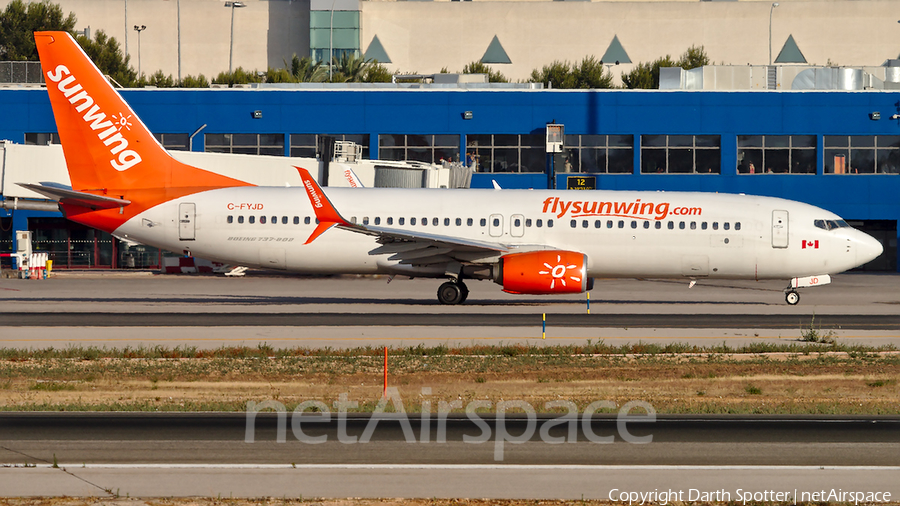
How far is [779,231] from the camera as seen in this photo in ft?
115

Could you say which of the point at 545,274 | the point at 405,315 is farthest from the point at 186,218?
the point at 545,274

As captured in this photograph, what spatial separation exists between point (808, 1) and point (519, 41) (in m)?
37.1

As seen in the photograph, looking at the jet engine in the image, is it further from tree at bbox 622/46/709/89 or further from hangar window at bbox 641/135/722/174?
tree at bbox 622/46/709/89

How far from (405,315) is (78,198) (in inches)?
487

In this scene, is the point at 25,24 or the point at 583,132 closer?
the point at 583,132

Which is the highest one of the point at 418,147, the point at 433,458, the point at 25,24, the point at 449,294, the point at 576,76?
the point at 25,24

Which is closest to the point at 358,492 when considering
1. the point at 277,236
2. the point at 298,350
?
the point at 298,350

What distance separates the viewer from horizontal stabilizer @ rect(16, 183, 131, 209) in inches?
1332

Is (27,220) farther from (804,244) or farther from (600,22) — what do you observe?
(600,22)

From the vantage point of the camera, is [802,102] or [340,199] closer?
[340,199]

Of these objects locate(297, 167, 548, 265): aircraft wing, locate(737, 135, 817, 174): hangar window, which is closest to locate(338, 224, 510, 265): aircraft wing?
locate(297, 167, 548, 265): aircraft wing

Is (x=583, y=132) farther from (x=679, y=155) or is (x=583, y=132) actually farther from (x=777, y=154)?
(x=777, y=154)

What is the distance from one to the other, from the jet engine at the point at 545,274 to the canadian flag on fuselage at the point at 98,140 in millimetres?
11870

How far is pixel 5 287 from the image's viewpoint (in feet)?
151
